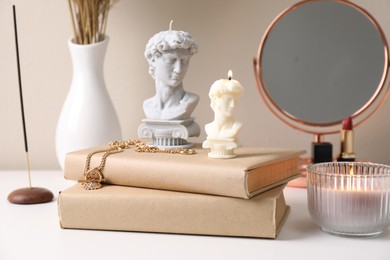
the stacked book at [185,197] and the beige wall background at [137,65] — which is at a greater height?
the beige wall background at [137,65]

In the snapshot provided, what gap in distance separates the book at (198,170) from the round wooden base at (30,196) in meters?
0.12

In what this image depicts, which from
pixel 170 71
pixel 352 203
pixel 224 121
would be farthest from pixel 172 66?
pixel 352 203

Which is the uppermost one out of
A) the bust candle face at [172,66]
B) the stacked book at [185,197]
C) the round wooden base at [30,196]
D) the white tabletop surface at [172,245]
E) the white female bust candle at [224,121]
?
the bust candle face at [172,66]

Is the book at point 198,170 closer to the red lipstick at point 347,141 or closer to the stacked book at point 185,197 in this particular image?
the stacked book at point 185,197

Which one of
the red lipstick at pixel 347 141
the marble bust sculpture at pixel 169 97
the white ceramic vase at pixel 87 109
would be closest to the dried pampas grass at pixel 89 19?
the white ceramic vase at pixel 87 109

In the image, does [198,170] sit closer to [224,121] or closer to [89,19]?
[224,121]

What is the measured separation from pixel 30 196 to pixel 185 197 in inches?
13.1

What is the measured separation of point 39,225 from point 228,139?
31 centimetres

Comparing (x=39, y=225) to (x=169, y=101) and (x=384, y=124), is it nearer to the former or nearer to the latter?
(x=169, y=101)

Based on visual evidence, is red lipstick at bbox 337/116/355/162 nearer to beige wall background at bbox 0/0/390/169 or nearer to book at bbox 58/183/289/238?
beige wall background at bbox 0/0/390/169

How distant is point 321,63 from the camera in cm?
111

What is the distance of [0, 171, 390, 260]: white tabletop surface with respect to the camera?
2.28 feet

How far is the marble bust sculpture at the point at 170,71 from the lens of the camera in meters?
0.90

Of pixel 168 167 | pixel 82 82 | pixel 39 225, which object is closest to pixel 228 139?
pixel 168 167
